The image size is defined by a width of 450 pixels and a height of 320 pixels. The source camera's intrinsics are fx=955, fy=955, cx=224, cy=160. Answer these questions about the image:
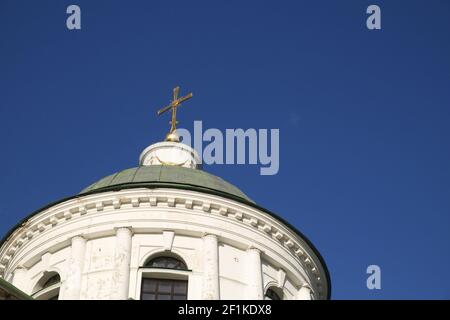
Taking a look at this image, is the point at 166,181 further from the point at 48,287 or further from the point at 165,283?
the point at 48,287

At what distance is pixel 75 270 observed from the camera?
82.2ft

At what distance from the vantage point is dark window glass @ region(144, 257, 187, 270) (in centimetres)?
2542

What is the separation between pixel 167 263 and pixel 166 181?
2.51m

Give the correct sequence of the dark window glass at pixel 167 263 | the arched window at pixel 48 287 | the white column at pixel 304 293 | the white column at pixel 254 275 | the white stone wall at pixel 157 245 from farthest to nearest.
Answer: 1. the white column at pixel 304 293
2. the arched window at pixel 48 287
3. the dark window glass at pixel 167 263
4. the white column at pixel 254 275
5. the white stone wall at pixel 157 245

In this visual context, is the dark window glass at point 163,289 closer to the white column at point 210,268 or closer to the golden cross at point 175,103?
the white column at point 210,268

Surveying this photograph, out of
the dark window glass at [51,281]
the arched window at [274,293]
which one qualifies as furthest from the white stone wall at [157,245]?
the dark window glass at [51,281]

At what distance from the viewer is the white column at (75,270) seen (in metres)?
24.5

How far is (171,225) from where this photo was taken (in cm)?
2597

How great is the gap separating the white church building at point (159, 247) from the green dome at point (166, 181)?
45 mm

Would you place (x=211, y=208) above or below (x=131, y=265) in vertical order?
above
